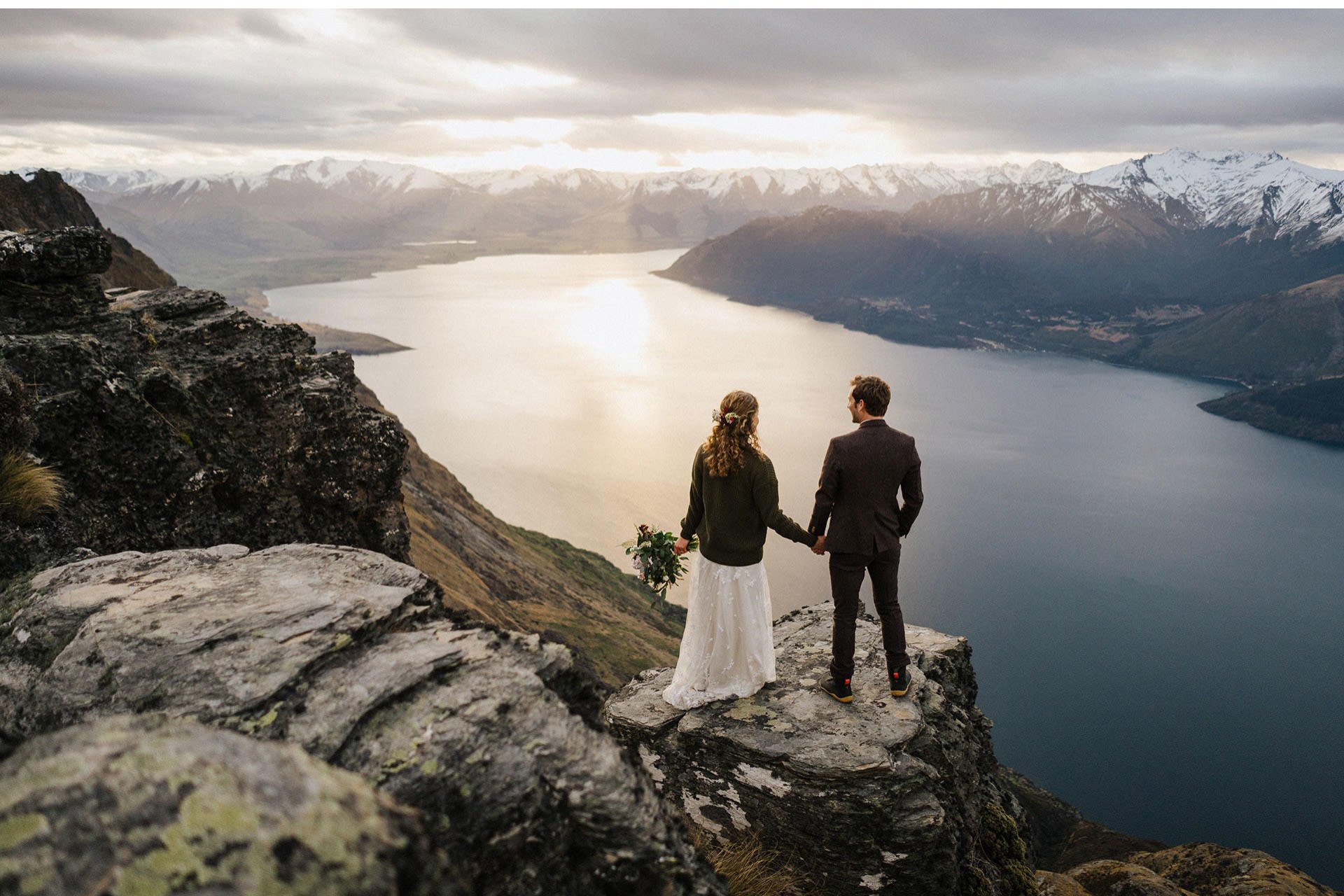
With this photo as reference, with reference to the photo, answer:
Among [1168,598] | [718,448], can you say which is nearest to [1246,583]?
[1168,598]

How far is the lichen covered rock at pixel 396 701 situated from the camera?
12.6 feet

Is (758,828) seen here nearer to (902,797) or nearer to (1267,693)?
(902,797)

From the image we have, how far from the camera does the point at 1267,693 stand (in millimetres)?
62062

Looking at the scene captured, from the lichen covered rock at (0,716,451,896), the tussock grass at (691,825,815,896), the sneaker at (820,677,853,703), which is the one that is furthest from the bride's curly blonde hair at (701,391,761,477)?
the lichen covered rock at (0,716,451,896)

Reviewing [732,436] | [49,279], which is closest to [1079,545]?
[732,436]

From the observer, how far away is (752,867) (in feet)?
21.5

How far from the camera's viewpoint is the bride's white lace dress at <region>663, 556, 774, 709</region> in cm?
774

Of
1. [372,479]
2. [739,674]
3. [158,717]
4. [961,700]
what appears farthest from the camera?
[372,479]

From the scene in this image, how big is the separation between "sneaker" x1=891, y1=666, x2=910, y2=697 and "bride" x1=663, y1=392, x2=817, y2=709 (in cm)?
132

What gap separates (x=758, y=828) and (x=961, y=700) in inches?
167

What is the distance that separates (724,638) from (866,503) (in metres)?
2.15

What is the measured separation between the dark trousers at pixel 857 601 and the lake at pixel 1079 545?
188ft

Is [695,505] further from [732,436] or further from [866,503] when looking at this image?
[866,503]

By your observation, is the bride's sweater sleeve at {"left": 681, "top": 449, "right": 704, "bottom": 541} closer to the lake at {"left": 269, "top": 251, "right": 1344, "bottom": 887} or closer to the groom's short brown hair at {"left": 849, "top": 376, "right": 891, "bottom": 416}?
the groom's short brown hair at {"left": 849, "top": 376, "right": 891, "bottom": 416}
